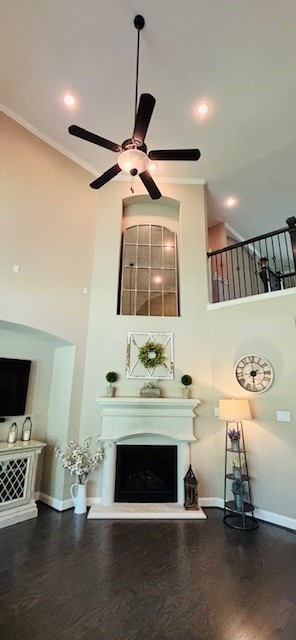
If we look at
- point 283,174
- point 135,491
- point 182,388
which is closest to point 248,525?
point 135,491

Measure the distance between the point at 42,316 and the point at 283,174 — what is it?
5.20 meters

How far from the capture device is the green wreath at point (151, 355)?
4379 mm

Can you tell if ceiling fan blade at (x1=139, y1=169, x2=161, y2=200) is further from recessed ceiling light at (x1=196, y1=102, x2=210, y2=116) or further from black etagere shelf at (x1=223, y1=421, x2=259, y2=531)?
black etagere shelf at (x1=223, y1=421, x2=259, y2=531)

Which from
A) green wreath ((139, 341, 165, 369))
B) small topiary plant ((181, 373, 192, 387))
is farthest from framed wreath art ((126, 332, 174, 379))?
small topiary plant ((181, 373, 192, 387))

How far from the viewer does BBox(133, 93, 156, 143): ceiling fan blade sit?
2416mm

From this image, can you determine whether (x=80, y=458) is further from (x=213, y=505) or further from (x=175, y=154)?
(x=175, y=154)

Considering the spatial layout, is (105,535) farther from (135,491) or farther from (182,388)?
(182,388)

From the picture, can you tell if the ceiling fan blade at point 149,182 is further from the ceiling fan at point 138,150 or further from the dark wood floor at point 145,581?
the dark wood floor at point 145,581

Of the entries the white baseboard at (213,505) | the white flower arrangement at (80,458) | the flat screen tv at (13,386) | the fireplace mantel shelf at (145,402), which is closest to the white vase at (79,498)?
the white flower arrangement at (80,458)

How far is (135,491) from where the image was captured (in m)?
4.11

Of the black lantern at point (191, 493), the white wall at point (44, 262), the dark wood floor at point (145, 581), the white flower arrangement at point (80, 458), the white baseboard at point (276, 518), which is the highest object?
→ the white wall at point (44, 262)

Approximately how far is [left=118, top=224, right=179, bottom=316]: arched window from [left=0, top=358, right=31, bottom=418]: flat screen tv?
5.98ft

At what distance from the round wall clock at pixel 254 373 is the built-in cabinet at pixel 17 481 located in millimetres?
2981

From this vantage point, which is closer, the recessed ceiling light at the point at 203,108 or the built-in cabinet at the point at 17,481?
the built-in cabinet at the point at 17,481
